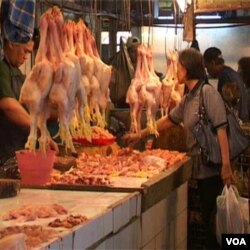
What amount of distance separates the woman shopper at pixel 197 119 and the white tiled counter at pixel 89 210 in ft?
5.61

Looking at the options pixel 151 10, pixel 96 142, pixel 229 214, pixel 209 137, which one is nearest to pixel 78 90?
pixel 96 142

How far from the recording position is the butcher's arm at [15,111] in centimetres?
554

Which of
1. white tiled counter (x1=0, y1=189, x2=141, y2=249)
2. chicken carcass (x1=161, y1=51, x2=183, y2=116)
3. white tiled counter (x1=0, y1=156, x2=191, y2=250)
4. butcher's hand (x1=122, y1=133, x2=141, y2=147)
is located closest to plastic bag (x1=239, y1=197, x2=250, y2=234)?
white tiled counter (x1=0, y1=156, x2=191, y2=250)

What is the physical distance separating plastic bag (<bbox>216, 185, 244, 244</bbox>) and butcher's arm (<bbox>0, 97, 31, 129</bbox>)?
193 cm

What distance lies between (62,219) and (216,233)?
2797mm

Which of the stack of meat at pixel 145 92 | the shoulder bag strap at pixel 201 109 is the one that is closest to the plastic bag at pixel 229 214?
the shoulder bag strap at pixel 201 109

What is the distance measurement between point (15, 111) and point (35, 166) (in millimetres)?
909

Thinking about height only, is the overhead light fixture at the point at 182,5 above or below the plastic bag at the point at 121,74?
above

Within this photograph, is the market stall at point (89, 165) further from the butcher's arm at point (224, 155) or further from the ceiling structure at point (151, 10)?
the ceiling structure at point (151, 10)

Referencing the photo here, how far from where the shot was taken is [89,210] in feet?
13.4

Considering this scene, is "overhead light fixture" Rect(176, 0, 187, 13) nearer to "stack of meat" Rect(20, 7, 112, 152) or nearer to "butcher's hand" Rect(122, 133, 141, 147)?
"butcher's hand" Rect(122, 133, 141, 147)

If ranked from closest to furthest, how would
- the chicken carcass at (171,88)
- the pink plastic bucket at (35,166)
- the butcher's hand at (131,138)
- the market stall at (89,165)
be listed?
the market stall at (89,165)
the pink plastic bucket at (35,166)
the butcher's hand at (131,138)
the chicken carcass at (171,88)

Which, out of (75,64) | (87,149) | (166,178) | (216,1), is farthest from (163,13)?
(75,64)

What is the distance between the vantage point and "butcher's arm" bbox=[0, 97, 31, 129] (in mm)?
5535
